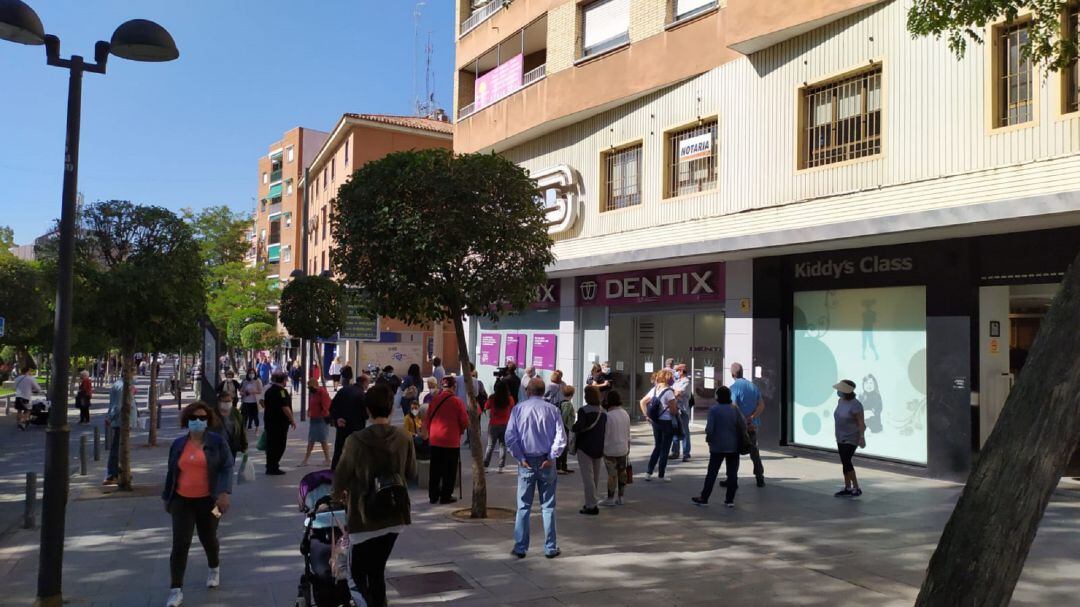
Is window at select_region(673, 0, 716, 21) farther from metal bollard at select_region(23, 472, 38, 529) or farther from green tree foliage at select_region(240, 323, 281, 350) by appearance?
green tree foliage at select_region(240, 323, 281, 350)

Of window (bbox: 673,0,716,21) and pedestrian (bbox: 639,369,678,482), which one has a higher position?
window (bbox: 673,0,716,21)

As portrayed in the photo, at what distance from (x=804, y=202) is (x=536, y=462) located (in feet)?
28.7

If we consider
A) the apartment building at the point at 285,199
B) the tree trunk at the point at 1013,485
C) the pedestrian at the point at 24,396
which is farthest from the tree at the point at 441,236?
the apartment building at the point at 285,199

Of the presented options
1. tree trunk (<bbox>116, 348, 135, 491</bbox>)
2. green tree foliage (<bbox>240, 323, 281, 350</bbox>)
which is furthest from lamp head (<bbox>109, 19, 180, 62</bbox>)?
green tree foliage (<bbox>240, 323, 281, 350</bbox>)

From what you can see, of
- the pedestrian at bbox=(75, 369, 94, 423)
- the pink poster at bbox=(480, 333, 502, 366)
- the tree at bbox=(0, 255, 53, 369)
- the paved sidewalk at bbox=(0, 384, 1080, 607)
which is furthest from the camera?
the tree at bbox=(0, 255, 53, 369)


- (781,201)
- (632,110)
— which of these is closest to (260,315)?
(632,110)

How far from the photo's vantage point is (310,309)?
72.2 feet

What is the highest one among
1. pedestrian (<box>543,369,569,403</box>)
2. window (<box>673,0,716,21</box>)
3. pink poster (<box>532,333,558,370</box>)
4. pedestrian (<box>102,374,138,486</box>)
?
window (<box>673,0,716,21</box>)

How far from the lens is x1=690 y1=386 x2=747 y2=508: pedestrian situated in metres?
10.1

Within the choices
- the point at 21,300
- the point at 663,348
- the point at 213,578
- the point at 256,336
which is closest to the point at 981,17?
the point at 213,578

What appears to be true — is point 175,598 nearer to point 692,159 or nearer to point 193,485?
point 193,485

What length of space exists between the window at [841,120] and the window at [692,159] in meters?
2.40

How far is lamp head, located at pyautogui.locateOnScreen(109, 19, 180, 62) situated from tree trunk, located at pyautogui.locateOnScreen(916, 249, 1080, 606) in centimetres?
647

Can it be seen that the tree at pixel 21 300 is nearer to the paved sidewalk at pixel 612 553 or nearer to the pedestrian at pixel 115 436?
the pedestrian at pixel 115 436
